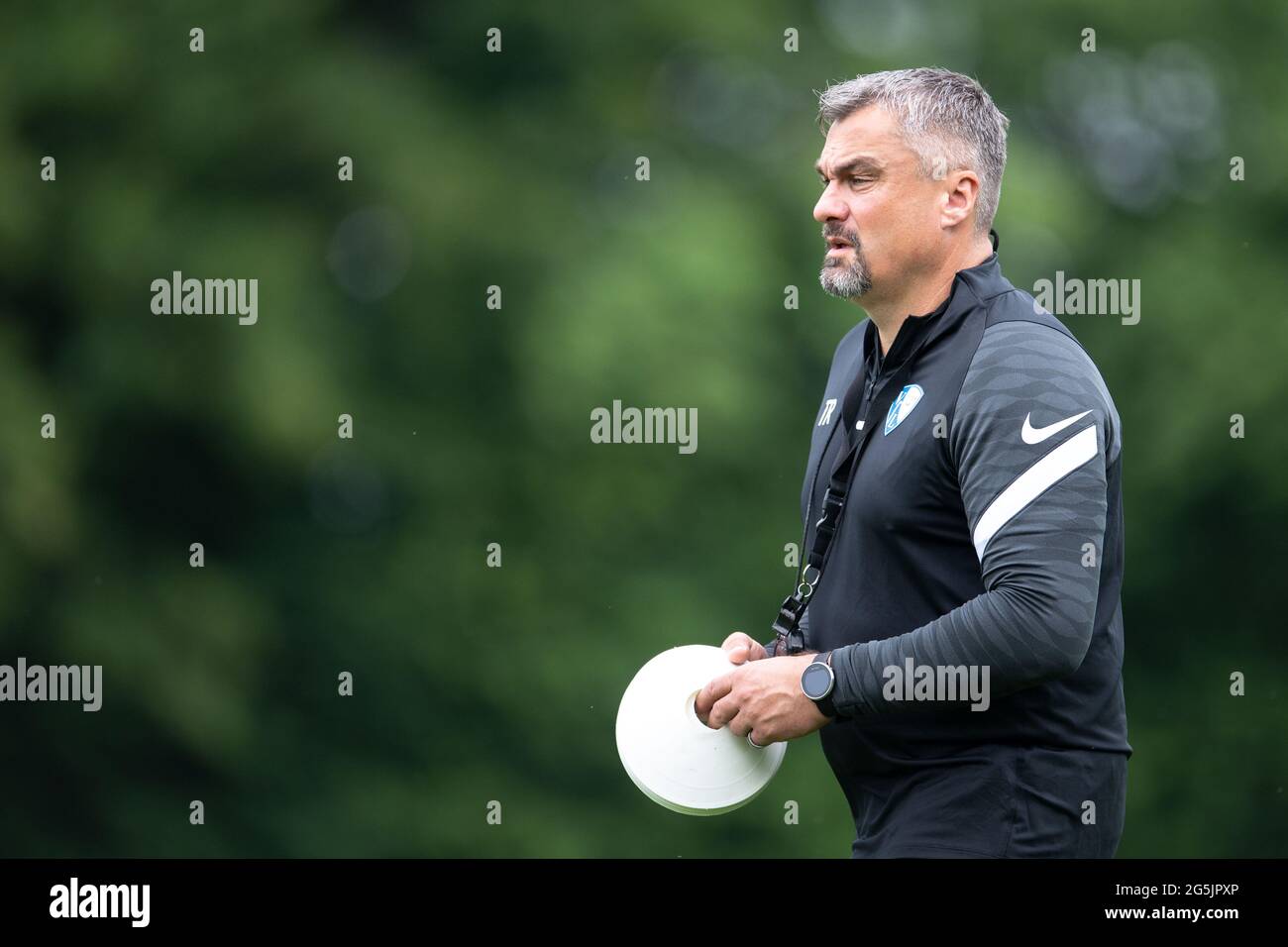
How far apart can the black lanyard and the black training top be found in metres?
0.02

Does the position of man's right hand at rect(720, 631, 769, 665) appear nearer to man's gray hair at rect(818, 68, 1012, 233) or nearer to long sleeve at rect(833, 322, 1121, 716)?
long sleeve at rect(833, 322, 1121, 716)

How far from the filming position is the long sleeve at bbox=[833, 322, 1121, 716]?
284 cm

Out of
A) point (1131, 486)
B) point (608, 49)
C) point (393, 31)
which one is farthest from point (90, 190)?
point (1131, 486)

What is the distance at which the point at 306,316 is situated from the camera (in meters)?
7.58

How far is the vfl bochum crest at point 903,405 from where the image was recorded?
313cm

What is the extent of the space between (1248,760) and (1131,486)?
1635 mm

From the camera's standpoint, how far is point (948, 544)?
10.1 ft

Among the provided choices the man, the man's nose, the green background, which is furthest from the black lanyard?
Result: the green background

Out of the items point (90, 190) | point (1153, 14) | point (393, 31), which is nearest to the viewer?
point (90, 190)

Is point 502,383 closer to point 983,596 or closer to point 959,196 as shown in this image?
point 959,196

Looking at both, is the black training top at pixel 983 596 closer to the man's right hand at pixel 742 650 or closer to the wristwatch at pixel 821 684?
the wristwatch at pixel 821 684

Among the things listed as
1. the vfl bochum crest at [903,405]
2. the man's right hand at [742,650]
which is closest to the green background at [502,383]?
the man's right hand at [742,650]

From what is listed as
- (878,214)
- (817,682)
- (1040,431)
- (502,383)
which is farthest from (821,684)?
(502,383)

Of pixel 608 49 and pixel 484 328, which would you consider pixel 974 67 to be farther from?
pixel 484 328
